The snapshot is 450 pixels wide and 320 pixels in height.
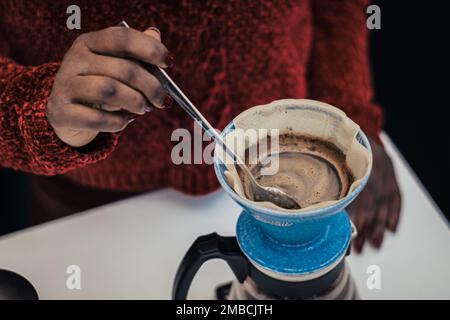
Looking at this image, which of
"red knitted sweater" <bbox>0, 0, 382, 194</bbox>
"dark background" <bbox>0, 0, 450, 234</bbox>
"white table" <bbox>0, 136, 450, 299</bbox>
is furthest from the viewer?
"dark background" <bbox>0, 0, 450, 234</bbox>

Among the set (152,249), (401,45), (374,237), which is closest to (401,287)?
(374,237)

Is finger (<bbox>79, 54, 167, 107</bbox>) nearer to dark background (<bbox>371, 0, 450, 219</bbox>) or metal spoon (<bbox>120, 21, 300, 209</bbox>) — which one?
metal spoon (<bbox>120, 21, 300, 209</bbox>)

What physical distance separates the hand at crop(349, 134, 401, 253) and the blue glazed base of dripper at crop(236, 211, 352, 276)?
23cm

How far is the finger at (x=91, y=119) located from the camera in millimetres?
487

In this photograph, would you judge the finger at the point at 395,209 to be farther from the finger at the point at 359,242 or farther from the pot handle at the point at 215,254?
the pot handle at the point at 215,254

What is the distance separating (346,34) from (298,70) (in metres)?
0.14

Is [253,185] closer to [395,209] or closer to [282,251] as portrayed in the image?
[282,251]

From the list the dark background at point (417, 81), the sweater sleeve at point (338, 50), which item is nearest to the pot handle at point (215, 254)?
the sweater sleeve at point (338, 50)

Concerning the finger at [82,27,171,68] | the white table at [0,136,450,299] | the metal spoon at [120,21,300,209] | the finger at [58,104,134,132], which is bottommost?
the white table at [0,136,450,299]

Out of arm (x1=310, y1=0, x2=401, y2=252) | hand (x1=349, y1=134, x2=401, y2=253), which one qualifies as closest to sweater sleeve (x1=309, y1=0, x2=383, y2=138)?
arm (x1=310, y1=0, x2=401, y2=252)

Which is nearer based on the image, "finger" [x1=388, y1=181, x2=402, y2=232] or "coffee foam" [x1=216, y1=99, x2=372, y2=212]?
"coffee foam" [x1=216, y1=99, x2=372, y2=212]

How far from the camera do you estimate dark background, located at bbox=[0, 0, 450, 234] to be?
1502 millimetres

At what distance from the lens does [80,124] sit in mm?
492

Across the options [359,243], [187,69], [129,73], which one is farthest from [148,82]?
[359,243]
